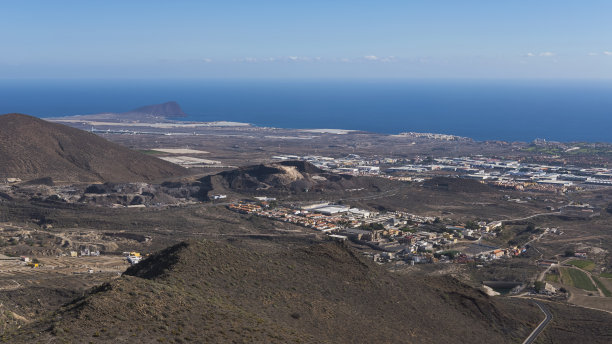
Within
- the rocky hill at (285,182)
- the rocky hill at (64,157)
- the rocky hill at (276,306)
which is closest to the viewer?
the rocky hill at (276,306)

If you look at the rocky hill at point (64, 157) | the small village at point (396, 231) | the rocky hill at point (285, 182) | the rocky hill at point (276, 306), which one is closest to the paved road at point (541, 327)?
the rocky hill at point (276, 306)

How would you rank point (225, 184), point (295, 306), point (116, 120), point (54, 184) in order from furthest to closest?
1. point (116, 120)
2. point (225, 184)
3. point (54, 184)
4. point (295, 306)

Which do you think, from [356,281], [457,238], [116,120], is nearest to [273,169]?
[457,238]

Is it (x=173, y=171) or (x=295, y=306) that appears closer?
(x=295, y=306)

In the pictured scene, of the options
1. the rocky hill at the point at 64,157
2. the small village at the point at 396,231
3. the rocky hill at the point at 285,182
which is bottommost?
the small village at the point at 396,231

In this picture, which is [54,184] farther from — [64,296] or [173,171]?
[64,296]

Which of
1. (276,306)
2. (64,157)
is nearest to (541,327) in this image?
(276,306)

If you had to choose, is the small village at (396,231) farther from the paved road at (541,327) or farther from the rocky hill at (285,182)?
the paved road at (541,327)

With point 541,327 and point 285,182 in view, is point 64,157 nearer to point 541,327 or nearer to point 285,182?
point 285,182
